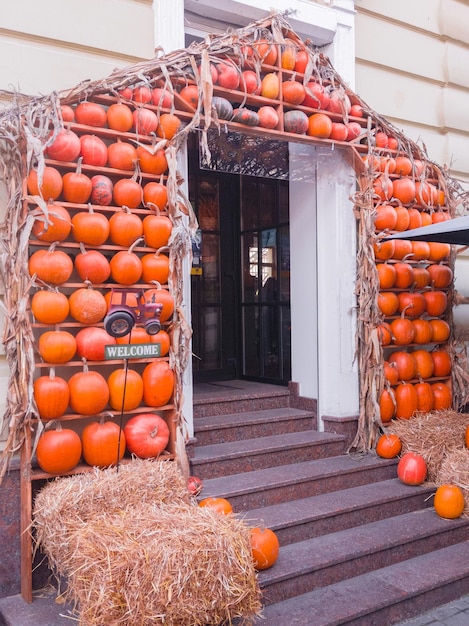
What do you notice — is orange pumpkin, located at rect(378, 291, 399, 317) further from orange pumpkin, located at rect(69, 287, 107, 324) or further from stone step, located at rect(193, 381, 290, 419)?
orange pumpkin, located at rect(69, 287, 107, 324)

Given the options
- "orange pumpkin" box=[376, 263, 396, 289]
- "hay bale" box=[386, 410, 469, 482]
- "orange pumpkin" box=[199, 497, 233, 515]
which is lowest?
"orange pumpkin" box=[199, 497, 233, 515]

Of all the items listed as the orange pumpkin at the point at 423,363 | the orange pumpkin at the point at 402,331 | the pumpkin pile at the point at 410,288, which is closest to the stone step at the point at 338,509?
the pumpkin pile at the point at 410,288

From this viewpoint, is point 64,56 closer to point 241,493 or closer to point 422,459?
point 241,493

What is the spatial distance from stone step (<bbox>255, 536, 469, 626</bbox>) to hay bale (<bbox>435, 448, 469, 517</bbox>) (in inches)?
19.5

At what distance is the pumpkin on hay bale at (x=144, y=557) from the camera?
8.29ft

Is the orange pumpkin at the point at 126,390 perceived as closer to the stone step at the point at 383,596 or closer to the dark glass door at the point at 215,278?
the stone step at the point at 383,596

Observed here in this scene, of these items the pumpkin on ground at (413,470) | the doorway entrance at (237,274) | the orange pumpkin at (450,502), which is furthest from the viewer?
the doorway entrance at (237,274)


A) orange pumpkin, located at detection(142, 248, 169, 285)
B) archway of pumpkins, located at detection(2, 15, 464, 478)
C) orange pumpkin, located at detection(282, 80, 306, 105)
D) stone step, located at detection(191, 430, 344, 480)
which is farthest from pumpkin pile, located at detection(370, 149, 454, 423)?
orange pumpkin, located at detection(142, 248, 169, 285)

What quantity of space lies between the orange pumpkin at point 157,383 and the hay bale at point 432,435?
217 cm

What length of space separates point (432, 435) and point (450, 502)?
650 mm

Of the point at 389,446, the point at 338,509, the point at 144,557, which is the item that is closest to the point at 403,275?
the point at 389,446

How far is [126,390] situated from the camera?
12.2 ft

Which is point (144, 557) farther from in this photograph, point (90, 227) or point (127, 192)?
point (127, 192)

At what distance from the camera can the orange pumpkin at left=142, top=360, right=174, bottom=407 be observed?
385 centimetres
